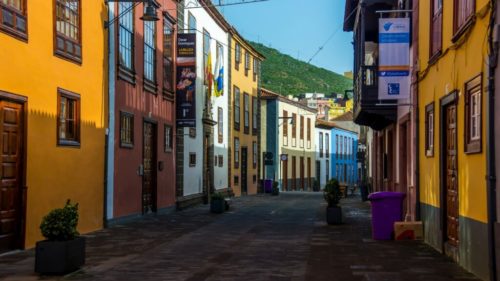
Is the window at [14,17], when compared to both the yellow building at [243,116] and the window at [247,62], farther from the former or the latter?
the window at [247,62]

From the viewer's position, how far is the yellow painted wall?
8867 millimetres

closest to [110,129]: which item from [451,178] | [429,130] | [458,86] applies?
[429,130]

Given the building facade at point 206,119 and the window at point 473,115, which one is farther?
the building facade at point 206,119

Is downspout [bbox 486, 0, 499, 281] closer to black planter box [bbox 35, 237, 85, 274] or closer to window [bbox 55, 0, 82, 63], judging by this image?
black planter box [bbox 35, 237, 85, 274]

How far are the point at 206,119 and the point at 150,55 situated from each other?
7537mm

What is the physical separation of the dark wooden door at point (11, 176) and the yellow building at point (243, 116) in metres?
22.8

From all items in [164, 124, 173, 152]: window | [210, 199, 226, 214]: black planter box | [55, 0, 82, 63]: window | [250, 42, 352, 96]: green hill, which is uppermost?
[250, 42, 352, 96]: green hill

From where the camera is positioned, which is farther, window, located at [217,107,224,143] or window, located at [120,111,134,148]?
window, located at [217,107,224,143]

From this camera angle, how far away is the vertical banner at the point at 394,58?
49.1ft

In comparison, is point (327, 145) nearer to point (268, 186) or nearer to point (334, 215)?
point (268, 186)

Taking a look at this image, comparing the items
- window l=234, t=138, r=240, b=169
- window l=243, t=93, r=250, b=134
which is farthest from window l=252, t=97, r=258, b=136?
window l=234, t=138, r=240, b=169

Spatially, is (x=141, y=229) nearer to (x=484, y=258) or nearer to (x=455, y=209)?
(x=455, y=209)

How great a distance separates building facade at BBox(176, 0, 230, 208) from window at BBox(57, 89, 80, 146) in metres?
9.24

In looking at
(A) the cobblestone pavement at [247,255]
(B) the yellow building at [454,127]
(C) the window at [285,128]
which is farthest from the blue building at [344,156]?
(B) the yellow building at [454,127]
